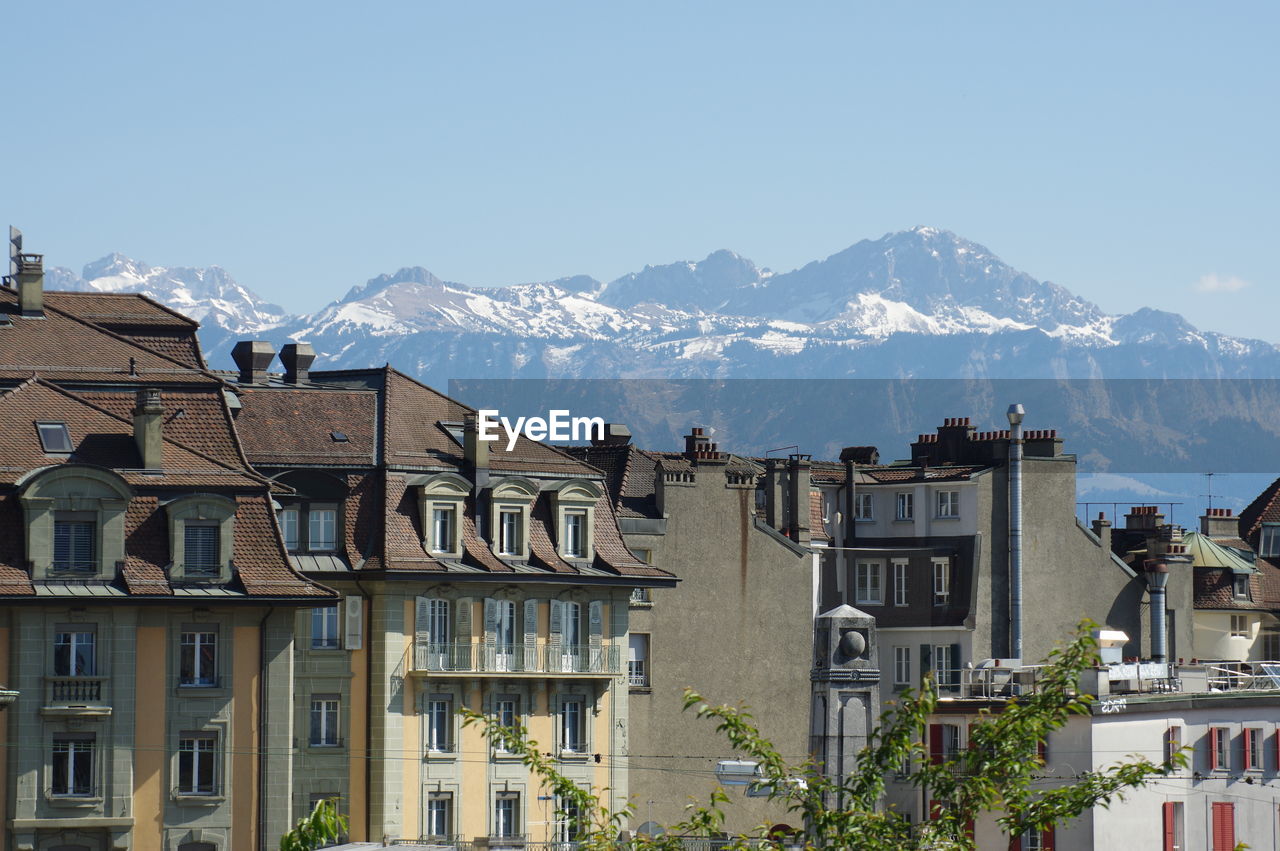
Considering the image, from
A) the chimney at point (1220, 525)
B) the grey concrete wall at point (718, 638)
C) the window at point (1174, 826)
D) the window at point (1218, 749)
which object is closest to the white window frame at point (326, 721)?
the grey concrete wall at point (718, 638)

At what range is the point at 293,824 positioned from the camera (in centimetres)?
8181

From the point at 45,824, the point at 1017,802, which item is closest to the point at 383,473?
the point at 45,824

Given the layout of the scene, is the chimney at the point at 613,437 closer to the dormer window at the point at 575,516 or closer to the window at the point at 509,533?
the dormer window at the point at 575,516

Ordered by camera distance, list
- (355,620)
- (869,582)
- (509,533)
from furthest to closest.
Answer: (869,582)
(509,533)
(355,620)

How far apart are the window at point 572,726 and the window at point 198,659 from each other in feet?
50.7

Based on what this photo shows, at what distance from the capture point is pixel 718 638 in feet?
337

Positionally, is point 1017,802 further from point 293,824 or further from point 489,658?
point 489,658

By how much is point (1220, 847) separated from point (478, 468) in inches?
994

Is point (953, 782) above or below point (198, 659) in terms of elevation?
below

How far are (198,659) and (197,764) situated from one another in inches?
111

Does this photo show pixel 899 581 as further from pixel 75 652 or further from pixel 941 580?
pixel 75 652

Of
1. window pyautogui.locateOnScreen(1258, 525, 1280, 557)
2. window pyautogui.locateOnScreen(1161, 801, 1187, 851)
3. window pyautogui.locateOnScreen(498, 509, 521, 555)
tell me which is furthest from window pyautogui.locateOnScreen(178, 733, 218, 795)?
window pyautogui.locateOnScreen(1258, 525, 1280, 557)

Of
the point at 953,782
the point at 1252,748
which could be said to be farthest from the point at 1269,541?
the point at 953,782

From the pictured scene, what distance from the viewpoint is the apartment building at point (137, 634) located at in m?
77.9
